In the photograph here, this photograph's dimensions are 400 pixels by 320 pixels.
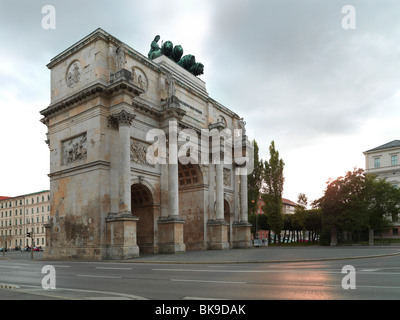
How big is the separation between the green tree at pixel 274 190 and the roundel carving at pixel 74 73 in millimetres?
34419

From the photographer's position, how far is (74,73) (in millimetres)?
29234

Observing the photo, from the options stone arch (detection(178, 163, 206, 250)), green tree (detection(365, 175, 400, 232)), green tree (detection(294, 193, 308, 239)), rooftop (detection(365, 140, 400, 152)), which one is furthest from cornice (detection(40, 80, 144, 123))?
rooftop (detection(365, 140, 400, 152))

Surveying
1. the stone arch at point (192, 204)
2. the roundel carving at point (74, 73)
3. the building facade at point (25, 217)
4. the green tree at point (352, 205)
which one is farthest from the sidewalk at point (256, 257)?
the building facade at point (25, 217)

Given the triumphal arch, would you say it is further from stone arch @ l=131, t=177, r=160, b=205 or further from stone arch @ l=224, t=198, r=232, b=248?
stone arch @ l=224, t=198, r=232, b=248

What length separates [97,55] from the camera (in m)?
27.1

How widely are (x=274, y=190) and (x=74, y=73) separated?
35315 millimetres

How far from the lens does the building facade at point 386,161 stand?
72312 mm

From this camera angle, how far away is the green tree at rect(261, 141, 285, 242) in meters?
52.6

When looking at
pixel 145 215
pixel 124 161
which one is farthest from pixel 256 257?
pixel 145 215

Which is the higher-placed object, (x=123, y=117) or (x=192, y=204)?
(x=123, y=117)

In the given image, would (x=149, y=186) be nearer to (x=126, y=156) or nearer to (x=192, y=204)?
(x=126, y=156)

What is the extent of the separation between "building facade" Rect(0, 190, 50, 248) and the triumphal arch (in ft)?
210

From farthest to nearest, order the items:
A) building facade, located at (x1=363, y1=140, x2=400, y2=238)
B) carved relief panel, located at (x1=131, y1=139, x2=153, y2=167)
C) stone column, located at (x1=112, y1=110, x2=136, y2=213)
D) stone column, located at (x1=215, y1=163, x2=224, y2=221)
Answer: building facade, located at (x1=363, y1=140, x2=400, y2=238)
stone column, located at (x1=215, y1=163, x2=224, y2=221)
carved relief panel, located at (x1=131, y1=139, x2=153, y2=167)
stone column, located at (x1=112, y1=110, x2=136, y2=213)

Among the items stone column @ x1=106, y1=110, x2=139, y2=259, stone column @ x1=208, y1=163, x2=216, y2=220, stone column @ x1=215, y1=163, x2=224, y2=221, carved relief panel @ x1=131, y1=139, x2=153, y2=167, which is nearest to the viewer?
stone column @ x1=106, y1=110, x2=139, y2=259
